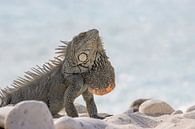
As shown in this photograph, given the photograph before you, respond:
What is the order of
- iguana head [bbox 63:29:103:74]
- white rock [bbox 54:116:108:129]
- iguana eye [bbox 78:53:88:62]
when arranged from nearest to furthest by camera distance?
white rock [bbox 54:116:108:129] < iguana head [bbox 63:29:103:74] < iguana eye [bbox 78:53:88:62]

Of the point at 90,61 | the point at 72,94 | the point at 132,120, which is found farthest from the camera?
the point at 90,61

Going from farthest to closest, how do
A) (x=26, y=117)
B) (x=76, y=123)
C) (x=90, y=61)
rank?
(x=90, y=61) < (x=76, y=123) < (x=26, y=117)

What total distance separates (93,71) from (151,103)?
3807 millimetres

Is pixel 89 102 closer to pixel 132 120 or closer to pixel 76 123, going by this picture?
pixel 132 120

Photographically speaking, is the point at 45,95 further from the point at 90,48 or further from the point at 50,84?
the point at 90,48

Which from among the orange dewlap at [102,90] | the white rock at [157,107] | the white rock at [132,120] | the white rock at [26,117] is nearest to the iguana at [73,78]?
the orange dewlap at [102,90]

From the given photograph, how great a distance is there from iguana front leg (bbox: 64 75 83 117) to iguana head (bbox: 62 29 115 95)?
202 mm

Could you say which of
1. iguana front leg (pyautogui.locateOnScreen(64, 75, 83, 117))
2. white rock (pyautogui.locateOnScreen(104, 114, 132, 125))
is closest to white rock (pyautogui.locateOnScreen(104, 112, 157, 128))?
white rock (pyautogui.locateOnScreen(104, 114, 132, 125))

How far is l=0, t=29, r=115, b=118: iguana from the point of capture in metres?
10.5

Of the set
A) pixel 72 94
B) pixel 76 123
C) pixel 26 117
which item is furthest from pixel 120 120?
pixel 26 117

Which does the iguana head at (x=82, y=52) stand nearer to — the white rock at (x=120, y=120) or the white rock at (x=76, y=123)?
the white rock at (x=120, y=120)

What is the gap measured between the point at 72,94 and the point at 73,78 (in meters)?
0.32

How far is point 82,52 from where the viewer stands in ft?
34.9

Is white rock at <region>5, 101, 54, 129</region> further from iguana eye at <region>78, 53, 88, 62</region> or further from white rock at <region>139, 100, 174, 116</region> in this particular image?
white rock at <region>139, 100, 174, 116</region>
